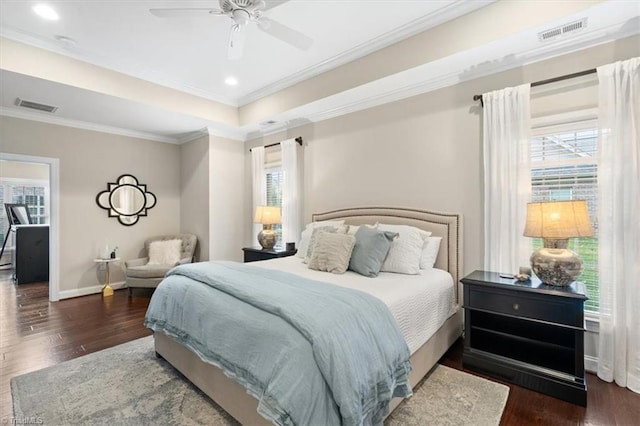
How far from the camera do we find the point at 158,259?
16.7 feet

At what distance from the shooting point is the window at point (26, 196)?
7.56 meters

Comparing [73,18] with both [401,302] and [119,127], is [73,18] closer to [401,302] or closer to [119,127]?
[119,127]

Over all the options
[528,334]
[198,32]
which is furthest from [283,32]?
[528,334]

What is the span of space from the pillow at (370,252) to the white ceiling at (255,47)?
1734 mm

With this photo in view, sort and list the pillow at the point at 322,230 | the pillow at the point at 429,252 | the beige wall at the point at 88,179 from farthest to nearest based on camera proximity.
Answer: the beige wall at the point at 88,179
the pillow at the point at 322,230
the pillow at the point at 429,252

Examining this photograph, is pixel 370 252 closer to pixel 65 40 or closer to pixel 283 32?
pixel 283 32

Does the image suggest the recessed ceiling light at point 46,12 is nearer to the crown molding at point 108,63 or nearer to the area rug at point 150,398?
the crown molding at point 108,63

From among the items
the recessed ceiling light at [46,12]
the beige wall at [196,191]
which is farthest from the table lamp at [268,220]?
the recessed ceiling light at [46,12]

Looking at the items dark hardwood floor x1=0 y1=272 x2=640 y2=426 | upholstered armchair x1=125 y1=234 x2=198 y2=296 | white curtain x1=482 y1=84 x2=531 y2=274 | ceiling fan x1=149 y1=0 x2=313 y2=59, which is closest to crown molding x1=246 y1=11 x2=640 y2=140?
white curtain x1=482 y1=84 x2=531 y2=274

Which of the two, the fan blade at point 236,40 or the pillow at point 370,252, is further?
the pillow at point 370,252

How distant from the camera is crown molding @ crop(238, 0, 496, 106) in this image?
2574 millimetres

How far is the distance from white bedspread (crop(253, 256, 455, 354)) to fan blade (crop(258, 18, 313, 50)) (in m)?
2.05

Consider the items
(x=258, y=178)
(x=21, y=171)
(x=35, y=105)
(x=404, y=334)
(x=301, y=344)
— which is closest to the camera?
(x=301, y=344)

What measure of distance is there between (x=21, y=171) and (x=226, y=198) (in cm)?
648
